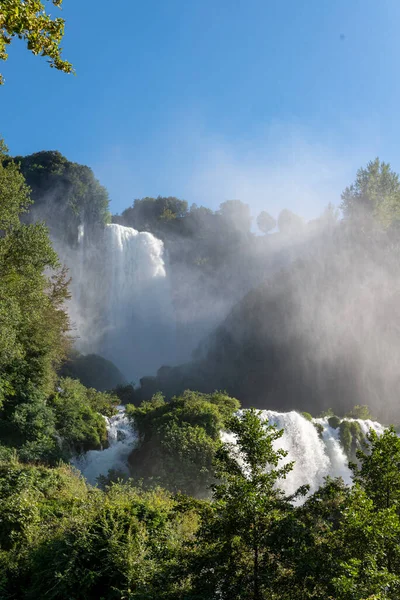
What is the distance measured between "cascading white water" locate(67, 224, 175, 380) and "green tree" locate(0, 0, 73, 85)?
50.6 meters

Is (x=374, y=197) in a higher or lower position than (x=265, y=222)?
lower

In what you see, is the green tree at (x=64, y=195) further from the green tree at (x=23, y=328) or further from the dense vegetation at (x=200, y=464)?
the green tree at (x=23, y=328)

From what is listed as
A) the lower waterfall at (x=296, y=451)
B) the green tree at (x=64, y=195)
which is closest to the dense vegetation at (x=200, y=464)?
the lower waterfall at (x=296, y=451)

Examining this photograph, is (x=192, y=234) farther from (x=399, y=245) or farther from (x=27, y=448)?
(x=27, y=448)

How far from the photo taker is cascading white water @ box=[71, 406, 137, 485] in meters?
19.8

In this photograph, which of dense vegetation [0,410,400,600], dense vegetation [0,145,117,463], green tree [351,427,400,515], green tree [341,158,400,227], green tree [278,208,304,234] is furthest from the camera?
green tree [278,208,304,234]

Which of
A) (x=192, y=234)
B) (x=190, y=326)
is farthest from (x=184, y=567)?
(x=192, y=234)

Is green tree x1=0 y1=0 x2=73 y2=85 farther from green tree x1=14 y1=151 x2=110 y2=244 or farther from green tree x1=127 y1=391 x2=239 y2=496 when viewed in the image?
green tree x1=14 y1=151 x2=110 y2=244

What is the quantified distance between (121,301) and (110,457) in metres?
37.2

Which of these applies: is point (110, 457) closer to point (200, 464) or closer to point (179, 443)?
point (179, 443)

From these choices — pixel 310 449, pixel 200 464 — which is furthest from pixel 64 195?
pixel 200 464

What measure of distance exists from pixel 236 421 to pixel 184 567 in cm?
251

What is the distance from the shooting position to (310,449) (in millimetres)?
23984

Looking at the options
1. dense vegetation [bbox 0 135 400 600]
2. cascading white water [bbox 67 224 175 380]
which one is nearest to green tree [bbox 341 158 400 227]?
dense vegetation [bbox 0 135 400 600]
